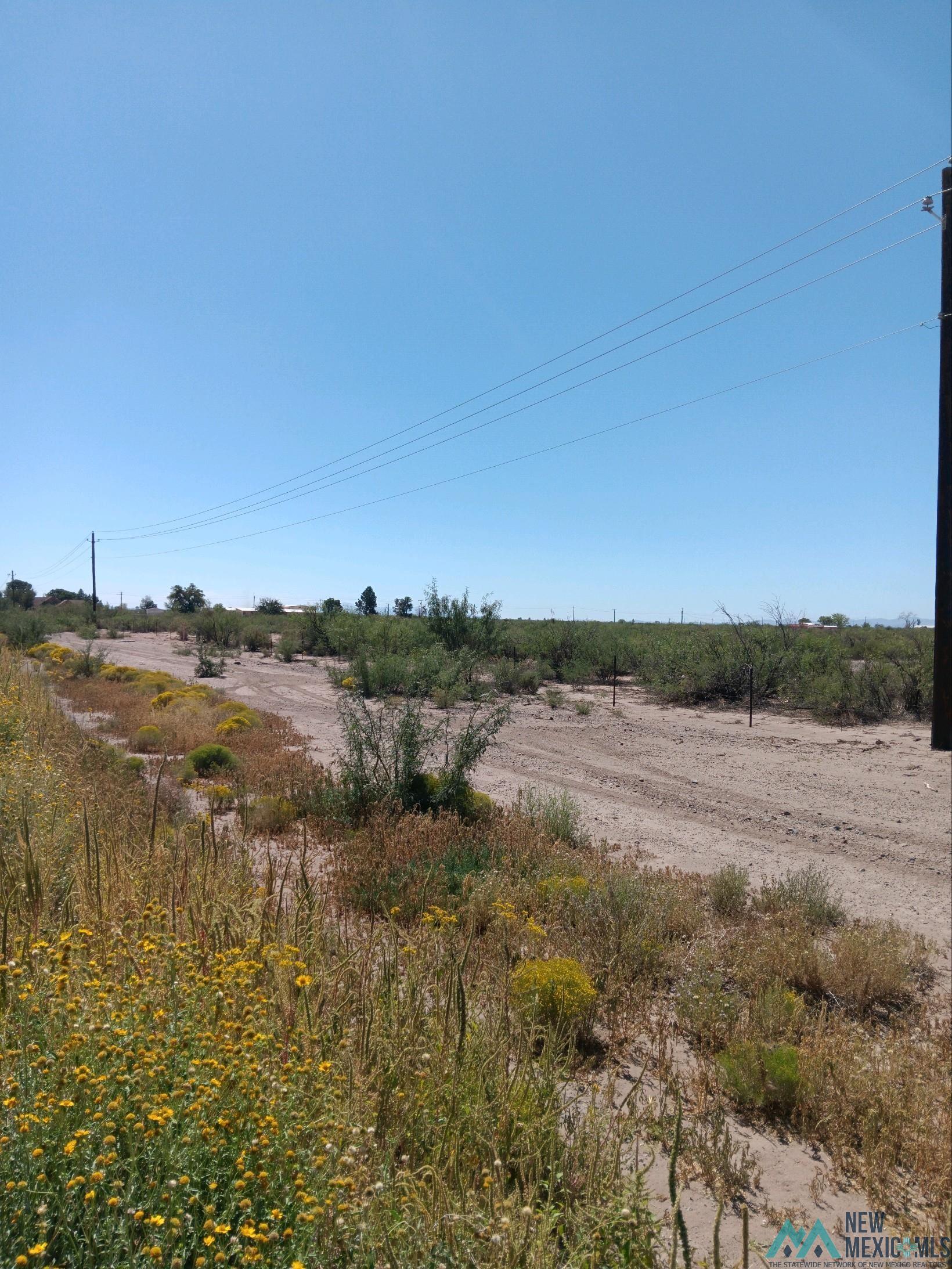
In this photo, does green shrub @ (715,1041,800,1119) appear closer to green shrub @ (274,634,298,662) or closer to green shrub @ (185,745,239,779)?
green shrub @ (185,745,239,779)

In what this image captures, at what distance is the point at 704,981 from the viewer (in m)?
5.10

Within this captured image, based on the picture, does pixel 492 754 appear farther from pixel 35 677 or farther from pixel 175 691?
pixel 35 677

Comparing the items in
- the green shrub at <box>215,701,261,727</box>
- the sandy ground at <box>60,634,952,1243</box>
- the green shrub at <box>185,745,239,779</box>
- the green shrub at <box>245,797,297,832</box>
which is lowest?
the sandy ground at <box>60,634,952,1243</box>

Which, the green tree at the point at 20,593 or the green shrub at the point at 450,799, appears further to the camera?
the green tree at the point at 20,593

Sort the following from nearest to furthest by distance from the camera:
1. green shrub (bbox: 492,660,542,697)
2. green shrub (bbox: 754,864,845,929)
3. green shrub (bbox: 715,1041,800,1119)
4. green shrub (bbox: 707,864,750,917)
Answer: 1. green shrub (bbox: 715,1041,800,1119)
2. green shrub (bbox: 754,864,845,929)
3. green shrub (bbox: 707,864,750,917)
4. green shrub (bbox: 492,660,542,697)

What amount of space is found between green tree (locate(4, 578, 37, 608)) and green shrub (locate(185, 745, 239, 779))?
62558 millimetres

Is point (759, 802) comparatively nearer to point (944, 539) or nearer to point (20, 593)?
point (944, 539)

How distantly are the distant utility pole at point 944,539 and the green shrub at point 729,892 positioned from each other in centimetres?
334

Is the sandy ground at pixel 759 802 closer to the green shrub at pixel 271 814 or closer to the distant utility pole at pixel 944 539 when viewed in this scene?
the distant utility pole at pixel 944 539

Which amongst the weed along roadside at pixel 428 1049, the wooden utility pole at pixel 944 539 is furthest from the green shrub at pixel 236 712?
the wooden utility pole at pixel 944 539

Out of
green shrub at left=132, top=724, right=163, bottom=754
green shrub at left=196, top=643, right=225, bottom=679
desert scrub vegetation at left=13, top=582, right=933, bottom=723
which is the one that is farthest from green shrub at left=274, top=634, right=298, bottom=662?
green shrub at left=132, top=724, right=163, bottom=754

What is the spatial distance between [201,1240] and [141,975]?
50.2 inches

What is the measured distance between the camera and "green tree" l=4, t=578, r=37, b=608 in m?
68.0

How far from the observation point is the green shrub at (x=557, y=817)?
28.7 ft
